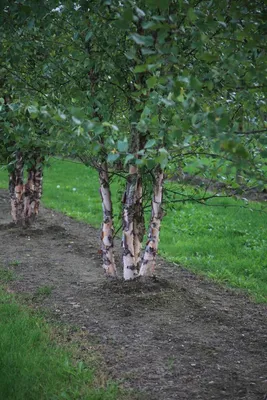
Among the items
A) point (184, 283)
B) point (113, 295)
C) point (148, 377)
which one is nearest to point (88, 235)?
point (184, 283)

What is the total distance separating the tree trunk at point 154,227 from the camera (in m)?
5.61

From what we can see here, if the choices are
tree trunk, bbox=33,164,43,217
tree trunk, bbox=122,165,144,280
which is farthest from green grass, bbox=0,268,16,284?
tree trunk, bbox=33,164,43,217

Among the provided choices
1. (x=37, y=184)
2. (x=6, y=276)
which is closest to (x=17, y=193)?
(x=37, y=184)

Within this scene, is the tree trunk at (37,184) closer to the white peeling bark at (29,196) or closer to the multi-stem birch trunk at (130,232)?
the white peeling bark at (29,196)

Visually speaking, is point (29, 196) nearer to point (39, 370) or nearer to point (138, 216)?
Result: point (138, 216)

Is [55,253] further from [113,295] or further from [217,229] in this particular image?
[217,229]

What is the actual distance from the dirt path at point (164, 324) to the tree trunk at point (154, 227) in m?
0.18

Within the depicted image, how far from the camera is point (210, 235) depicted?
10125 millimetres

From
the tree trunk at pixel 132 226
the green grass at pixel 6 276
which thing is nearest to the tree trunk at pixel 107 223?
the tree trunk at pixel 132 226

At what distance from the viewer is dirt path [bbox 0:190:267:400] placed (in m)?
4.04

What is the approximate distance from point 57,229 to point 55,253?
169 centimetres

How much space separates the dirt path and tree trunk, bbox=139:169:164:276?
0.18 m

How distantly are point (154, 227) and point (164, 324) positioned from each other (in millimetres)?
1144

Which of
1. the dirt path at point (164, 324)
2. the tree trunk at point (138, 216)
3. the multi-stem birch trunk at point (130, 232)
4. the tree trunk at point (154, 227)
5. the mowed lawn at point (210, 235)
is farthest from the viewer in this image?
the mowed lawn at point (210, 235)
